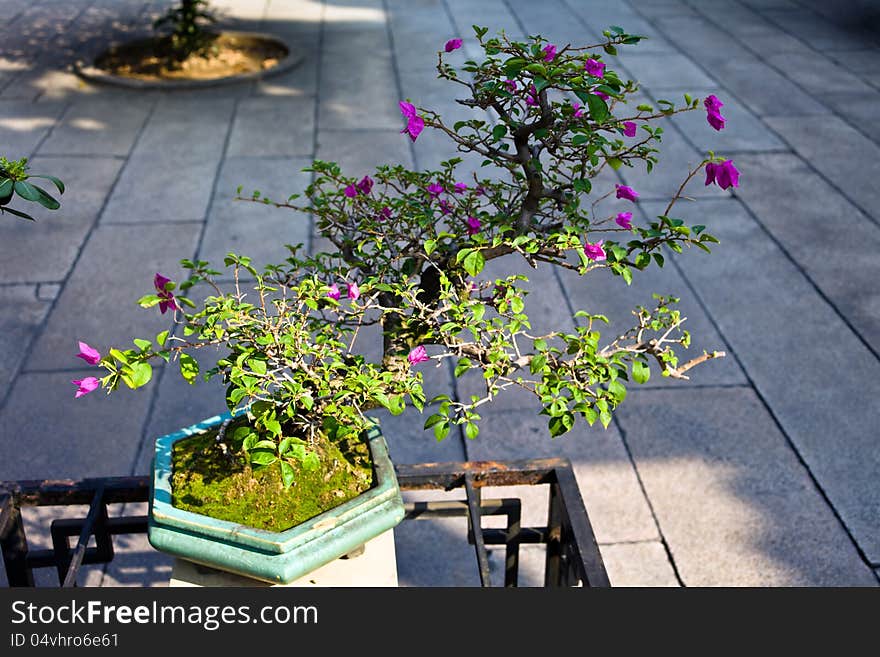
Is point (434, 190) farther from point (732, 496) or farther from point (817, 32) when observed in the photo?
point (817, 32)

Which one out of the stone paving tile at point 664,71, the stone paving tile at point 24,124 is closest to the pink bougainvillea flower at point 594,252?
the stone paving tile at point 24,124

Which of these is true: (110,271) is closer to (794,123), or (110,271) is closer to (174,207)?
(174,207)

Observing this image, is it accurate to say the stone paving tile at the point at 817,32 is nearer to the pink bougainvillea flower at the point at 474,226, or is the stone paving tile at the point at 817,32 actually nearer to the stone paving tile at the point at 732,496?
the stone paving tile at the point at 732,496

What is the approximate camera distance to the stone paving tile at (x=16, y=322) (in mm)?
3852

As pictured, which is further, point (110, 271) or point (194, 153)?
point (194, 153)

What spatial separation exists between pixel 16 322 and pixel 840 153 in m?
5.23

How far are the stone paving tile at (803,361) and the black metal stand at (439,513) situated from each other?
152 cm

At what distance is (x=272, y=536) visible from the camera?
162cm

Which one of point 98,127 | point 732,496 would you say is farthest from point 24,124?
point 732,496

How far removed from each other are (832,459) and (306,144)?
159 inches

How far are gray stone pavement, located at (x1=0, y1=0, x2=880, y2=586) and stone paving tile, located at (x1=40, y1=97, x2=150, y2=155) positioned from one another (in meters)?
0.02

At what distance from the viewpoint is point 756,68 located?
7707 mm

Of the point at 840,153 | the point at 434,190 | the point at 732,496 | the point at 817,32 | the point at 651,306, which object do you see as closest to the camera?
the point at 434,190
